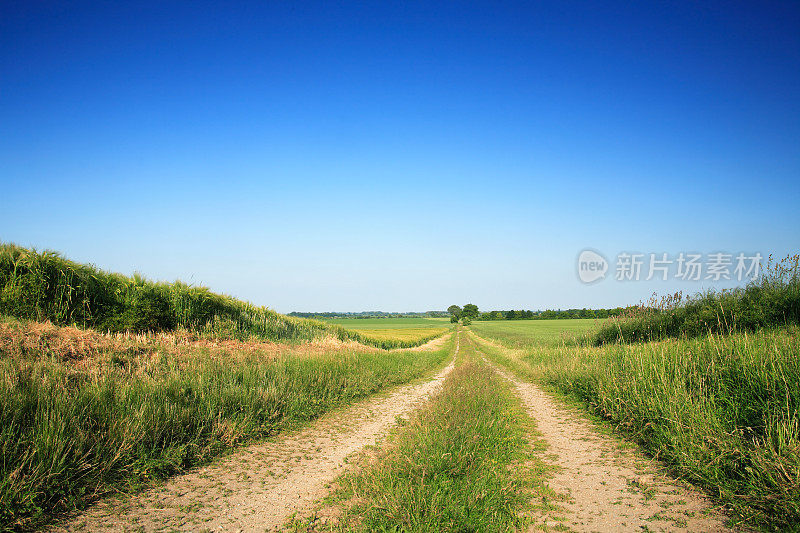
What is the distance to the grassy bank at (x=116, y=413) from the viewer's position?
3572 millimetres

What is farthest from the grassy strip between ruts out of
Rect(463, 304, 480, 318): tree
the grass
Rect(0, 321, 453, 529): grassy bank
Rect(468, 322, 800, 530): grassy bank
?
Rect(463, 304, 480, 318): tree

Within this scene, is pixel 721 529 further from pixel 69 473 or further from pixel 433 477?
A: pixel 69 473

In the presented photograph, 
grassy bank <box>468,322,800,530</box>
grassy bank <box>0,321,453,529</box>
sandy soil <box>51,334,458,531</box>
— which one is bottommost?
sandy soil <box>51,334,458,531</box>

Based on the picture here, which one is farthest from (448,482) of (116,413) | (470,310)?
(470,310)

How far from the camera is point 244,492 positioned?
413 cm

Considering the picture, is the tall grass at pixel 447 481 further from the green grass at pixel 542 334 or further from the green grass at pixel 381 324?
the green grass at pixel 381 324

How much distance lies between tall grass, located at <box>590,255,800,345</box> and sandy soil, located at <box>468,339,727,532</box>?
3816mm

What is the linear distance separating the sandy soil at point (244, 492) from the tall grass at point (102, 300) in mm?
5947

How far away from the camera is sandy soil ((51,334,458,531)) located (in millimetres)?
3414

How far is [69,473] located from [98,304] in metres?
6.72

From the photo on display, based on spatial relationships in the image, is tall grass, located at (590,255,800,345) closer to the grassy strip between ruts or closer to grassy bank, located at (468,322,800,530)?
grassy bank, located at (468,322,800,530)

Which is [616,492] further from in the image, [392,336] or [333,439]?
[392,336]

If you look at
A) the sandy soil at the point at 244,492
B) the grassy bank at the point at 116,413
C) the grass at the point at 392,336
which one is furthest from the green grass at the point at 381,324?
the sandy soil at the point at 244,492

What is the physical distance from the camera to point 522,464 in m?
4.95
